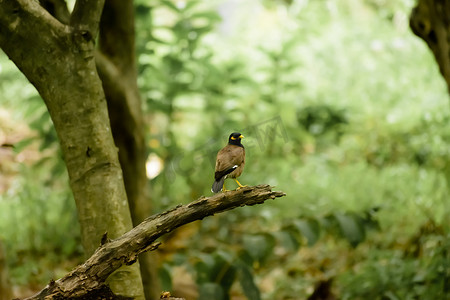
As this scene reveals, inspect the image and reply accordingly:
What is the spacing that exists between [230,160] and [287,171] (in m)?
3.81

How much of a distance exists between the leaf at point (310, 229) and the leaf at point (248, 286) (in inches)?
16.1

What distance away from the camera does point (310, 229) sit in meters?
3.24

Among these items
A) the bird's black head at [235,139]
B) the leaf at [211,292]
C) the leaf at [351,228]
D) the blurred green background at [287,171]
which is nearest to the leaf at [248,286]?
the blurred green background at [287,171]

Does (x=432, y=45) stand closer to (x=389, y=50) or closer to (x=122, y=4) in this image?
(x=122, y=4)

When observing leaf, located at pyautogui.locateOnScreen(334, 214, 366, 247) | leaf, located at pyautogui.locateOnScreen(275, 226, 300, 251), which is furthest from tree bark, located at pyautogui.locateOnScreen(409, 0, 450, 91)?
leaf, located at pyautogui.locateOnScreen(275, 226, 300, 251)

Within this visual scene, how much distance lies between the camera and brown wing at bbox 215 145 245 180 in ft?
6.01

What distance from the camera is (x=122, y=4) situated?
281 cm

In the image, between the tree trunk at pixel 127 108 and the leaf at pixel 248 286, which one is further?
the leaf at pixel 248 286

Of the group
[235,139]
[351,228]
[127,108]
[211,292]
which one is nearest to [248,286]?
[211,292]

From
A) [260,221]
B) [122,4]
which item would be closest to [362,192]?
[260,221]

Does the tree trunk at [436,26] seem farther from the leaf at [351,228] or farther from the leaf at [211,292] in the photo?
the leaf at [211,292]

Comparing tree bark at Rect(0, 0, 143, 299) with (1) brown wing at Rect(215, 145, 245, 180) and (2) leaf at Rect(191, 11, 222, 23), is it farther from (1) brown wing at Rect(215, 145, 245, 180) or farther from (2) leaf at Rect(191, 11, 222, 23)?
(2) leaf at Rect(191, 11, 222, 23)

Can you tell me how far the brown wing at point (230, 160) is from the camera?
183 centimetres

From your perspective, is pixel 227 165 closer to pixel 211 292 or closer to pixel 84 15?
pixel 84 15
